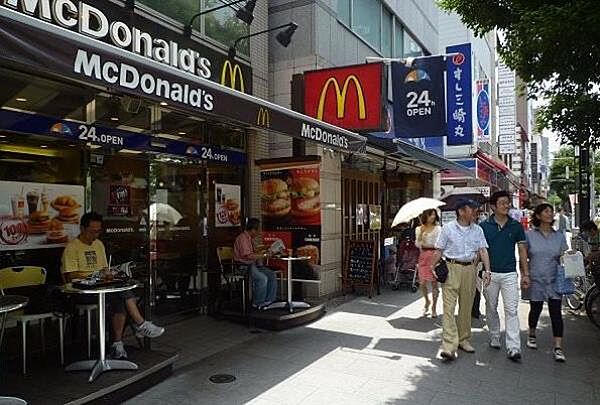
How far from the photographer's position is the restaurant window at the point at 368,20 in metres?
11.9

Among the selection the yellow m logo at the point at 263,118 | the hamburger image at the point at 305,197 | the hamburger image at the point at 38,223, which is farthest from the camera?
the hamburger image at the point at 305,197

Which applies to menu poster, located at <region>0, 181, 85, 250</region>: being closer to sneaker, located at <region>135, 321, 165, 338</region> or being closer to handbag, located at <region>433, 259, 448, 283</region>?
sneaker, located at <region>135, 321, 165, 338</region>

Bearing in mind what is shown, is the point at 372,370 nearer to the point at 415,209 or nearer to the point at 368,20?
the point at 415,209

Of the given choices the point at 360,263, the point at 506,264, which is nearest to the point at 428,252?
the point at 360,263

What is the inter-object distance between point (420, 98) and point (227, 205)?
405 cm

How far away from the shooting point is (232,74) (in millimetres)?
8719

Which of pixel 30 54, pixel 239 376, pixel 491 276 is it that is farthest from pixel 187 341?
pixel 30 54

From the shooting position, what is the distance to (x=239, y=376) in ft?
17.3

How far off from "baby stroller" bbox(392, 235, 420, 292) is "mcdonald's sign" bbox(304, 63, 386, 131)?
3312 millimetres

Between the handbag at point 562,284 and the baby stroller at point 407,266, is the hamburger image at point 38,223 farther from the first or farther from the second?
the baby stroller at point 407,266

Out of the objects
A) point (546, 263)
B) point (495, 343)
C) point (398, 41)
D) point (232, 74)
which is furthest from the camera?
point (398, 41)

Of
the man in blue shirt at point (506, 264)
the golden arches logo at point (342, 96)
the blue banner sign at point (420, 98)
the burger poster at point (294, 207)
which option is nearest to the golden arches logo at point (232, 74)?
the golden arches logo at point (342, 96)

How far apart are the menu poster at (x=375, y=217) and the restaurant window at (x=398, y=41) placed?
16.7 feet

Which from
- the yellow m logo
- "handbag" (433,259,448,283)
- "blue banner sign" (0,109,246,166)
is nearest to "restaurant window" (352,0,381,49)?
"blue banner sign" (0,109,246,166)
